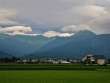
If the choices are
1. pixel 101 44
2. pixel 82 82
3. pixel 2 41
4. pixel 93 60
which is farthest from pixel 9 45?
Answer: pixel 82 82

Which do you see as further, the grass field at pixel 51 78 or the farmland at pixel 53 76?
the farmland at pixel 53 76

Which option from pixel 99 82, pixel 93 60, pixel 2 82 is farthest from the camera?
pixel 93 60

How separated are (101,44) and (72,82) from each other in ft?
574

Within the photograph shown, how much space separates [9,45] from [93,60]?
10462 cm

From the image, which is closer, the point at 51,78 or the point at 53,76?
the point at 51,78

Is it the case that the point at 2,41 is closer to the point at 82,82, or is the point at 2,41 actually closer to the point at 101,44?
the point at 101,44

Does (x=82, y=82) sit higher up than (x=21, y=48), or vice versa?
(x=21, y=48)

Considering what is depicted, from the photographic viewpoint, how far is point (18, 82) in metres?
19.2

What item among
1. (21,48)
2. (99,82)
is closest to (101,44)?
(21,48)

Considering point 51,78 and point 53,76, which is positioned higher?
point 53,76

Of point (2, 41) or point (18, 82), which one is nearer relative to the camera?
point (18, 82)

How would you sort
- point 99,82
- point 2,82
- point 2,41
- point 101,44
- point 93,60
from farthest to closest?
point 101,44, point 2,41, point 93,60, point 99,82, point 2,82

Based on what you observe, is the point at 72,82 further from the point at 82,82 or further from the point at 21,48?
the point at 21,48

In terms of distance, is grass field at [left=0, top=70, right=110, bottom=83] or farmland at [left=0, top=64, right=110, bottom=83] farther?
farmland at [left=0, top=64, right=110, bottom=83]
